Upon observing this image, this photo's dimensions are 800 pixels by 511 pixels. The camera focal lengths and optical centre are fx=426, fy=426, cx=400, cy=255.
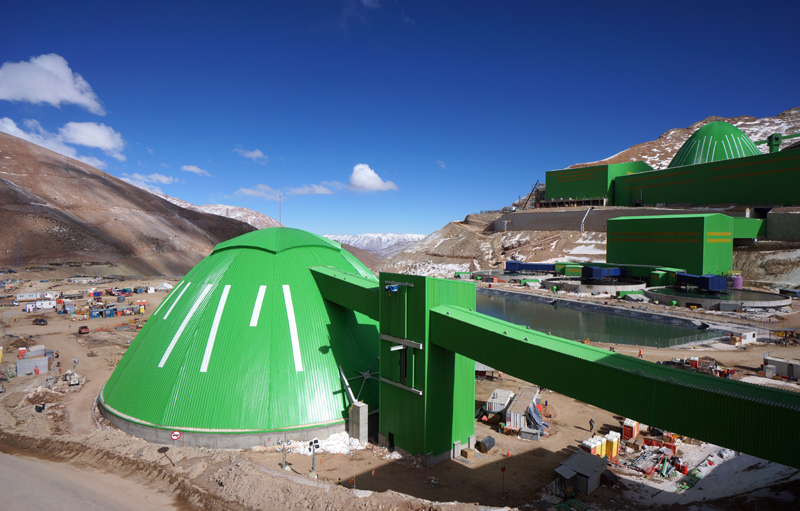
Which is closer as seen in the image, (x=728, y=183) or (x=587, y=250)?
(x=728, y=183)

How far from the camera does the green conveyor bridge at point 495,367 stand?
36.5 feet

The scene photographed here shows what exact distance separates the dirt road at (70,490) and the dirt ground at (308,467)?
280mm

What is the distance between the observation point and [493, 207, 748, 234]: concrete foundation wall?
98238 mm

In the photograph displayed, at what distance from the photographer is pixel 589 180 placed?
4584 inches

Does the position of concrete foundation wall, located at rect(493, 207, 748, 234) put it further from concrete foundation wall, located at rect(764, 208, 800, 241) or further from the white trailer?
the white trailer

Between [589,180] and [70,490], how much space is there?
123 m

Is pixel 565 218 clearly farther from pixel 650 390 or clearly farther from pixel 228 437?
pixel 228 437

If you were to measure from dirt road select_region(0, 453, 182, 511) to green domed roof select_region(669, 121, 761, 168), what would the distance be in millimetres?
123690

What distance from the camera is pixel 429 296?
19188 mm

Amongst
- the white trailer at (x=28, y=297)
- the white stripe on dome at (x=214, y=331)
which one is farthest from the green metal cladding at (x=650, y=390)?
the white trailer at (x=28, y=297)

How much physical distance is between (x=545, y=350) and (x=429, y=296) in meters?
5.79

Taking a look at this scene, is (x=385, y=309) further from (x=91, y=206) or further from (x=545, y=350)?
(x=91, y=206)

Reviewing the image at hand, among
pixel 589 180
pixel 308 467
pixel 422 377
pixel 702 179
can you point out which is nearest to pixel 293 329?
pixel 308 467

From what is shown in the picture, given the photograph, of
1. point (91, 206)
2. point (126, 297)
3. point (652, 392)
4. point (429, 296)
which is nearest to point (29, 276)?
point (126, 297)
